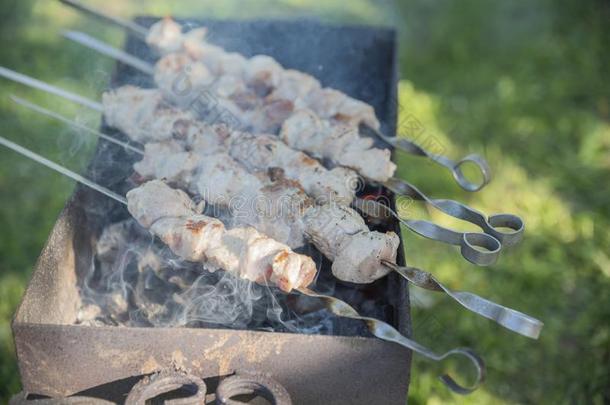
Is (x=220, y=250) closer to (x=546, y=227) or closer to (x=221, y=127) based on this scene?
(x=221, y=127)

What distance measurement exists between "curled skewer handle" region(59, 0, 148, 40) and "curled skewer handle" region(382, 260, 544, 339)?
2199 millimetres

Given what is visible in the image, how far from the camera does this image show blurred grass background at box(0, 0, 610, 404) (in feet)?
12.1

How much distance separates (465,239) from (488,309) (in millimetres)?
279

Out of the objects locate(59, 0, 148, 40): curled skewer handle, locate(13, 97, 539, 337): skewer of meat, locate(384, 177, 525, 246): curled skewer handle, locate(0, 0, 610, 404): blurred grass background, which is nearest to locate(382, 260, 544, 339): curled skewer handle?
locate(13, 97, 539, 337): skewer of meat

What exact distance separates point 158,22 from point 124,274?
1730 mm

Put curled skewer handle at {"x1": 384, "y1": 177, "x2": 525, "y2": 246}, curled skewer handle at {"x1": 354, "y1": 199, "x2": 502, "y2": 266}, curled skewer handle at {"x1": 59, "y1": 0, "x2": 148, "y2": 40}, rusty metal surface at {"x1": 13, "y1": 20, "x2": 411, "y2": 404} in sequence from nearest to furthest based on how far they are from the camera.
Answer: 1. rusty metal surface at {"x1": 13, "y1": 20, "x2": 411, "y2": 404}
2. curled skewer handle at {"x1": 354, "y1": 199, "x2": 502, "y2": 266}
3. curled skewer handle at {"x1": 384, "y1": 177, "x2": 525, "y2": 246}
4. curled skewer handle at {"x1": 59, "y1": 0, "x2": 148, "y2": 40}

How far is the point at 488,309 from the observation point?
1.96 m

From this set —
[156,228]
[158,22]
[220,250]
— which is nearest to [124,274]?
[156,228]

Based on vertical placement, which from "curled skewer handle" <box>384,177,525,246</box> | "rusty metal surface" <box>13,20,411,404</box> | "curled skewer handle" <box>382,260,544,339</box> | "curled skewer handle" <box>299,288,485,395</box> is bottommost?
"rusty metal surface" <box>13,20,411,404</box>

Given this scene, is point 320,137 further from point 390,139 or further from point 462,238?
point 462,238

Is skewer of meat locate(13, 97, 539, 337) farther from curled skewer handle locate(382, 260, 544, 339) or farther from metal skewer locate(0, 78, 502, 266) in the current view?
metal skewer locate(0, 78, 502, 266)

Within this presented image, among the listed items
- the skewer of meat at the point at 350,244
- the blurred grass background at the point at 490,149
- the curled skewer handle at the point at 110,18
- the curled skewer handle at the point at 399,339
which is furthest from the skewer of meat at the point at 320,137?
the blurred grass background at the point at 490,149

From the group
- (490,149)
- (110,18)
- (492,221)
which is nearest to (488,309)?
(492,221)

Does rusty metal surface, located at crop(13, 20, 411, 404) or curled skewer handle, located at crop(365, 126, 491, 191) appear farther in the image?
curled skewer handle, located at crop(365, 126, 491, 191)
